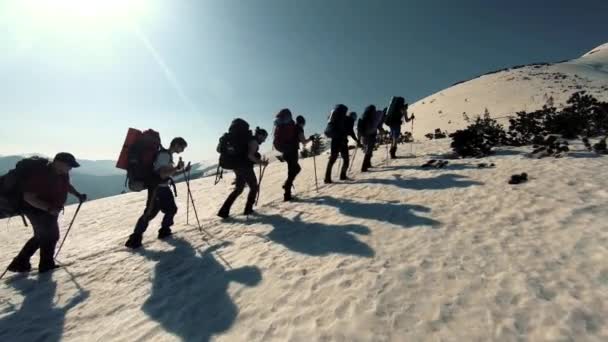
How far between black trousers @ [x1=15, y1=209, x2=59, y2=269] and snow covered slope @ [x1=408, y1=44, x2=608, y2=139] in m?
31.2

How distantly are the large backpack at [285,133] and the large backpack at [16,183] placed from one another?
17.9 ft

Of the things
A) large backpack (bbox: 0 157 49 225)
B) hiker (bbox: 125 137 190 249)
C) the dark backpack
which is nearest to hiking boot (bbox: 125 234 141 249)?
hiker (bbox: 125 137 190 249)

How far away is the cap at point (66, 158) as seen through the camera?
6.13 meters

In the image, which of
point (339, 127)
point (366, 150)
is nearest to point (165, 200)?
point (339, 127)

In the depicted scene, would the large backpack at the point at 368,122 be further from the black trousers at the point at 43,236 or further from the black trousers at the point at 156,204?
the black trousers at the point at 43,236

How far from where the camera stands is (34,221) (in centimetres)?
606

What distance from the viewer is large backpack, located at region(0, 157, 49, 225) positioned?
5.84 metres

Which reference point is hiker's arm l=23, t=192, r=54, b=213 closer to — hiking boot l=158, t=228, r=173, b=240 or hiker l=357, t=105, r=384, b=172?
hiking boot l=158, t=228, r=173, b=240

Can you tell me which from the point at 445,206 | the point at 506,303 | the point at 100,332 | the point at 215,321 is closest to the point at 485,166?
the point at 445,206

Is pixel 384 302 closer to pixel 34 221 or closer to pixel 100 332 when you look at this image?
pixel 100 332

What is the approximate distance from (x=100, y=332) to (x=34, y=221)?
310 cm

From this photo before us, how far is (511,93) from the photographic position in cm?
4259

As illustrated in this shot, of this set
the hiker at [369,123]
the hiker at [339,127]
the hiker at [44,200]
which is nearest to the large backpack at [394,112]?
the hiker at [369,123]

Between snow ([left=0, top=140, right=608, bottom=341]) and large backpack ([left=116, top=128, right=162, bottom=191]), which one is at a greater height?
large backpack ([left=116, top=128, right=162, bottom=191])
